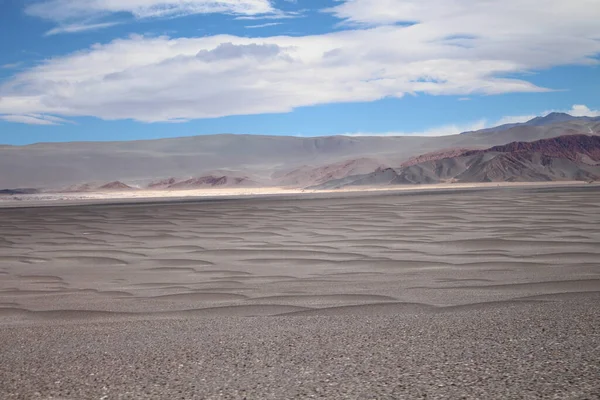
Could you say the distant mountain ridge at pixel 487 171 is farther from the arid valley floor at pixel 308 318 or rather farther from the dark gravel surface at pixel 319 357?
the dark gravel surface at pixel 319 357

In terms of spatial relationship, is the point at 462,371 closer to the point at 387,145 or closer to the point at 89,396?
the point at 89,396

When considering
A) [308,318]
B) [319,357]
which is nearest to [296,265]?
[308,318]

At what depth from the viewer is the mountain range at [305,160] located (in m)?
70.6

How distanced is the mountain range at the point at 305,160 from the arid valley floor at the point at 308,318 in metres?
57.4

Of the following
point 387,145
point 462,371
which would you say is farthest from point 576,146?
point 462,371

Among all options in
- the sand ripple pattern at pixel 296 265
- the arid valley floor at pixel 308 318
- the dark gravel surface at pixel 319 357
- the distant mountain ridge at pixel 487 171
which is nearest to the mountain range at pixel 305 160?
the distant mountain ridge at pixel 487 171

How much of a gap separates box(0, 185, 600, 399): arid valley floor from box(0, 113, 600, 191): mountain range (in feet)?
188

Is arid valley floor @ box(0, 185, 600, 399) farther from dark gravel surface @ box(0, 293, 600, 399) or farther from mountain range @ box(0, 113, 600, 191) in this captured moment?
mountain range @ box(0, 113, 600, 191)

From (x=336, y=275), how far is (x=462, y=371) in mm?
4869

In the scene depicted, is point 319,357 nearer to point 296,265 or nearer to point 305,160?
point 296,265

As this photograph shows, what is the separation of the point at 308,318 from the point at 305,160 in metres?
115

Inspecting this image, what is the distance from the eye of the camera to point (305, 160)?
396ft

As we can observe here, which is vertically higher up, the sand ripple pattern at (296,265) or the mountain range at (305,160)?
the mountain range at (305,160)

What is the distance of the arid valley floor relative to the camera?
12.5 ft
